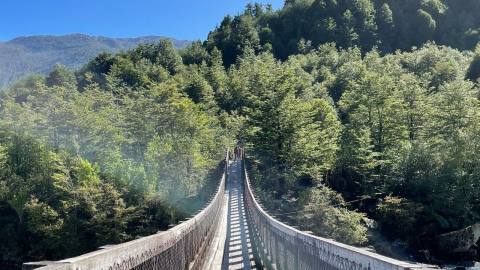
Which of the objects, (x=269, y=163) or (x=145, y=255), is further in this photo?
(x=269, y=163)

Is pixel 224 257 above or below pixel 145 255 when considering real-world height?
below

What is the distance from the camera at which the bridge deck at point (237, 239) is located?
11645 mm

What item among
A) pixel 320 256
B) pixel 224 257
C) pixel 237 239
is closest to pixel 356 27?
pixel 237 239

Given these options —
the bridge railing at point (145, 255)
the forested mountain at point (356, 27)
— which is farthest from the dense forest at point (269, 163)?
the forested mountain at point (356, 27)

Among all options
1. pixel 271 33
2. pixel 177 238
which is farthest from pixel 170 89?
pixel 271 33

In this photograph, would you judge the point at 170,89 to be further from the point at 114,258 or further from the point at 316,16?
the point at 316,16

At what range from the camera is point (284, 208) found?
34562mm

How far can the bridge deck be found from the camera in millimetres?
11645

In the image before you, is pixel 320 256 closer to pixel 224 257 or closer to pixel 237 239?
pixel 224 257

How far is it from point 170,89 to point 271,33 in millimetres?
109059

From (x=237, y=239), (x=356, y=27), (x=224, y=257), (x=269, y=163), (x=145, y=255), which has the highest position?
(x=356, y=27)

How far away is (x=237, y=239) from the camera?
16281mm

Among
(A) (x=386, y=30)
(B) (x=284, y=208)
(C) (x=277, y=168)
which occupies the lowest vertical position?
(B) (x=284, y=208)

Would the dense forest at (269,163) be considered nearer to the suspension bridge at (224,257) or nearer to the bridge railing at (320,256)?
the suspension bridge at (224,257)
